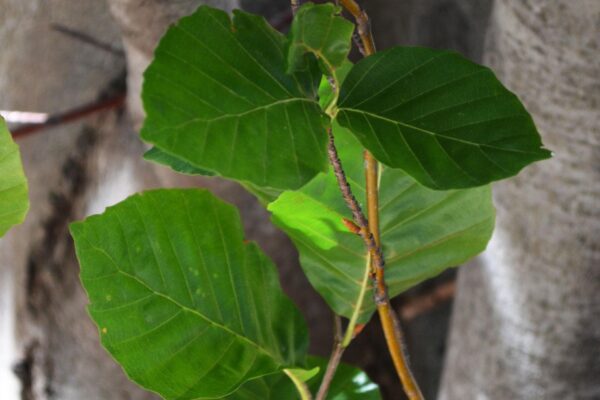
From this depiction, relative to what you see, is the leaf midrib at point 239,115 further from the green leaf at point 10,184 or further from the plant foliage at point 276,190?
the green leaf at point 10,184

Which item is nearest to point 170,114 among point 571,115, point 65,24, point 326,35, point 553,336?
point 326,35

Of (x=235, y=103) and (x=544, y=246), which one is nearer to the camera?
→ (x=235, y=103)

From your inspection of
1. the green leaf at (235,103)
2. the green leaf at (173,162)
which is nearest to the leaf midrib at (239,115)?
the green leaf at (235,103)

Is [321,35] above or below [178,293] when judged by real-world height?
above

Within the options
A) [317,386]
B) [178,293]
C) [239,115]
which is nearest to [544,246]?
[317,386]

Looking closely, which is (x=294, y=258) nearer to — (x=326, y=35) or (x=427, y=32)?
(x=427, y=32)

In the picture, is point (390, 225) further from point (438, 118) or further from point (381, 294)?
point (438, 118)

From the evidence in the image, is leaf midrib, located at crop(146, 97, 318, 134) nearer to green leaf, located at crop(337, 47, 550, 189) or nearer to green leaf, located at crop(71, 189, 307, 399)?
green leaf, located at crop(337, 47, 550, 189)
